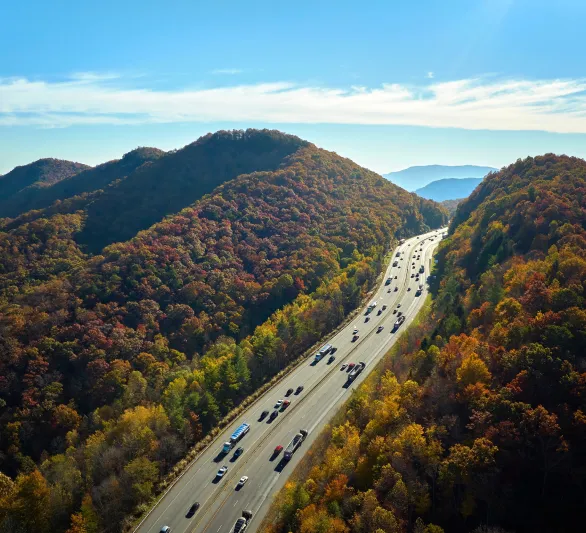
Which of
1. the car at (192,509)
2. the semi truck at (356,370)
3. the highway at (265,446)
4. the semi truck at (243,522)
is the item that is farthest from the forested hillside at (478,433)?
the car at (192,509)

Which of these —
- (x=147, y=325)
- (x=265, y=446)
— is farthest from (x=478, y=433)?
(x=147, y=325)

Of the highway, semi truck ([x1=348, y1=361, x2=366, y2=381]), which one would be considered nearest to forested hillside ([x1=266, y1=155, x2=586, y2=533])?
the highway

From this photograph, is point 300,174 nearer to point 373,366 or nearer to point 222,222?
point 222,222

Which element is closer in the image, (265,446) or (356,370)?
(265,446)

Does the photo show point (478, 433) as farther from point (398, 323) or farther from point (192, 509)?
point (398, 323)

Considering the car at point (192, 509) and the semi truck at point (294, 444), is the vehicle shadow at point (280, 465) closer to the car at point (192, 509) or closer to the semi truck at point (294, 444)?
the semi truck at point (294, 444)

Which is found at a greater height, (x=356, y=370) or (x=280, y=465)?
(x=356, y=370)

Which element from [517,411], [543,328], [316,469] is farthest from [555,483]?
[316,469]
